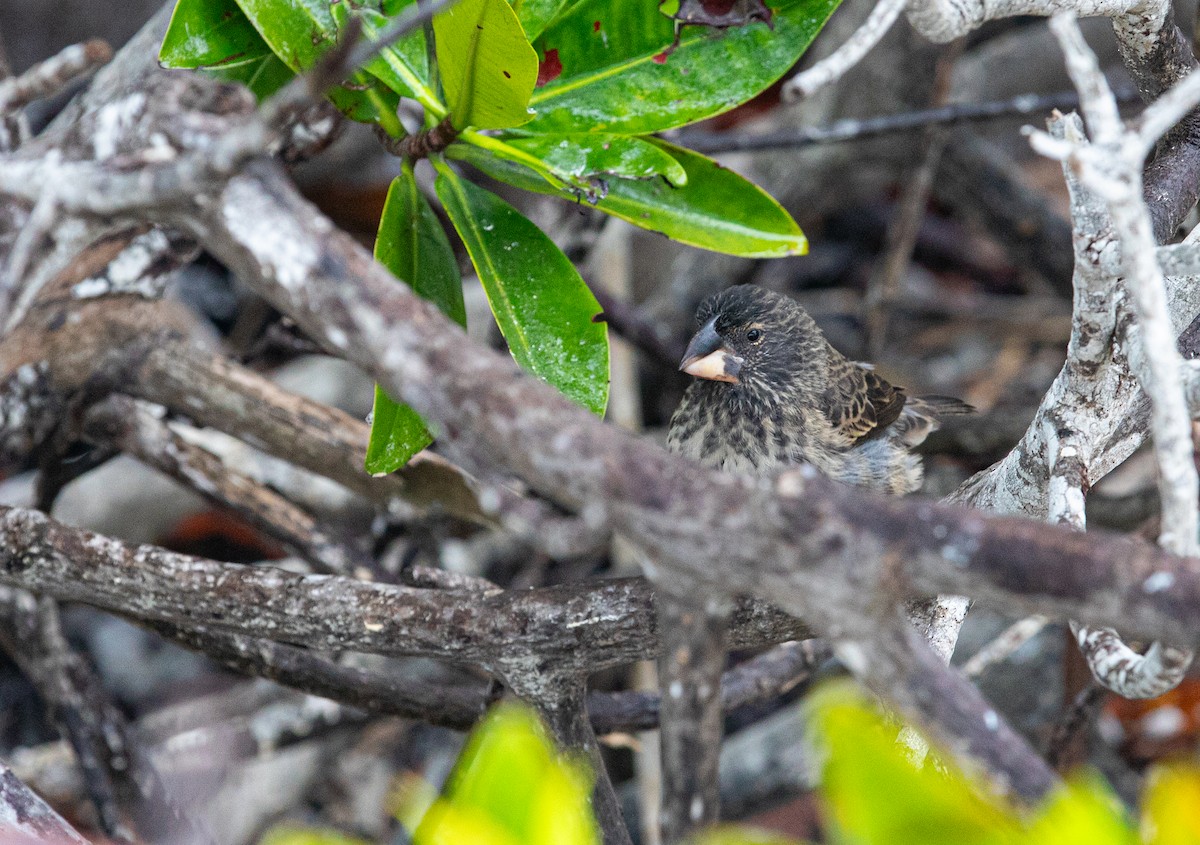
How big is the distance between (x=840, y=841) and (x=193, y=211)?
0.95 metres

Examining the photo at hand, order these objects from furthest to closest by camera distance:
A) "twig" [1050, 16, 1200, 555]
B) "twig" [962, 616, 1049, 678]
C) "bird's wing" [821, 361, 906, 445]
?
"bird's wing" [821, 361, 906, 445] → "twig" [962, 616, 1049, 678] → "twig" [1050, 16, 1200, 555]

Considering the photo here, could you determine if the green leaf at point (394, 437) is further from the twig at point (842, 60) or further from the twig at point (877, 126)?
the twig at point (877, 126)

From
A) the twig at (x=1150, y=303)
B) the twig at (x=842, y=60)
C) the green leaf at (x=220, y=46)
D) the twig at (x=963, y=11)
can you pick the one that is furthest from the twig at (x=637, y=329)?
the twig at (x=1150, y=303)

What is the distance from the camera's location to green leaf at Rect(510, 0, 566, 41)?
183cm

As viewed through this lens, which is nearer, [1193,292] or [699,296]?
[1193,292]

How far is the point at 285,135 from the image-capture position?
92.1 inches

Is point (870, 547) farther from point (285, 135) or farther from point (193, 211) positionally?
point (285, 135)

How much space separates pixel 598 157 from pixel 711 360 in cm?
86

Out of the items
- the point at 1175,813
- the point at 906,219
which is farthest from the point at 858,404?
the point at 1175,813

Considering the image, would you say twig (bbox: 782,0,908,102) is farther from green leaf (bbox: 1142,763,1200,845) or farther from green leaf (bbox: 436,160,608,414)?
green leaf (bbox: 1142,763,1200,845)

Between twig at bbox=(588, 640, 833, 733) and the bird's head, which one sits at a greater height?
the bird's head

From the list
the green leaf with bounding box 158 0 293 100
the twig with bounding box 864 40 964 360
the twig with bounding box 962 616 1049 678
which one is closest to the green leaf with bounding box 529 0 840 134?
the green leaf with bounding box 158 0 293 100

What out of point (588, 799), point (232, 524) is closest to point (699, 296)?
point (232, 524)

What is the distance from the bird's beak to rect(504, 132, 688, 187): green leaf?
0.78 m
